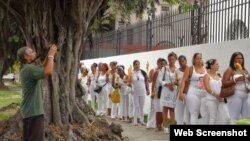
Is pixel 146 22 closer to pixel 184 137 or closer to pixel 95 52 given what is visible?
pixel 95 52

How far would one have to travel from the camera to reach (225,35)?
→ 12.2m

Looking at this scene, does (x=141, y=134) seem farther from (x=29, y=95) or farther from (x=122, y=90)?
(x=29, y=95)

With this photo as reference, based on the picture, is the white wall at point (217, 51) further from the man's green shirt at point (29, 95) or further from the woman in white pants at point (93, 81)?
the man's green shirt at point (29, 95)

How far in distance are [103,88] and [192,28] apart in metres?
3.55

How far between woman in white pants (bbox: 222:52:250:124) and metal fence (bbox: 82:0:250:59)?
2747 millimetres

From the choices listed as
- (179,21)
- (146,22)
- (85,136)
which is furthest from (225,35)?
(146,22)

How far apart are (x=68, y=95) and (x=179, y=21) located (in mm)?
6333

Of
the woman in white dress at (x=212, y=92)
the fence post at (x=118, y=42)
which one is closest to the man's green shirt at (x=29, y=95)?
the woman in white dress at (x=212, y=92)

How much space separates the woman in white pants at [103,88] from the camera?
51.4 feet

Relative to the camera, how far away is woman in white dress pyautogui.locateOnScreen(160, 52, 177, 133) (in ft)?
36.4

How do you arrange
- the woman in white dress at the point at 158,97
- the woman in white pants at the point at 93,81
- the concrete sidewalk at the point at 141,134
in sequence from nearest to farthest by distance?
1. the concrete sidewalk at the point at 141,134
2. the woman in white dress at the point at 158,97
3. the woman in white pants at the point at 93,81

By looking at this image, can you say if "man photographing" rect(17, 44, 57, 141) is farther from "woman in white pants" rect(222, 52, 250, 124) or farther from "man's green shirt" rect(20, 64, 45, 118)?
"woman in white pants" rect(222, 52, 250, 124)

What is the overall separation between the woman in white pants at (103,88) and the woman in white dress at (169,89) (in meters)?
4.53

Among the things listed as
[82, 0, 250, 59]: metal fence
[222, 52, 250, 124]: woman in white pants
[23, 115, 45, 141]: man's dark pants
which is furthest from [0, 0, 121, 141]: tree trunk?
[82, 0, 250, 59]: metal fence
